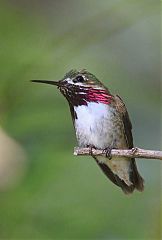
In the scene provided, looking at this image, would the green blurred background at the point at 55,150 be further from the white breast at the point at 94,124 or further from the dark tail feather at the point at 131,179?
the white breast at the point at 94,124

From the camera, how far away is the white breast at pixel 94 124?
2967 mm

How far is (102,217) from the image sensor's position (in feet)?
10.5

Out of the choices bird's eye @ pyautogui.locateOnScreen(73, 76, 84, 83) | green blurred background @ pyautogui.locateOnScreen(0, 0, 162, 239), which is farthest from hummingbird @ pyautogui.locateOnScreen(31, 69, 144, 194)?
green blurred background @ pyautogui.locateOnScreen(0, 0, 162, 239)

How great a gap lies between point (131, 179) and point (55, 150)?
357 millimetres

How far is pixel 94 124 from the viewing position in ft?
9.93

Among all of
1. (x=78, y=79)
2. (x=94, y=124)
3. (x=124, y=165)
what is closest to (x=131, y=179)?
(x=124, y=165)

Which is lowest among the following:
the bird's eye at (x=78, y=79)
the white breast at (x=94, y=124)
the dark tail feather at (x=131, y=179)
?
the dark tail feather at (x=131, y=179)

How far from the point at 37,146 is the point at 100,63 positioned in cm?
108

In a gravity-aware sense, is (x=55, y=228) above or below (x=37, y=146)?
below

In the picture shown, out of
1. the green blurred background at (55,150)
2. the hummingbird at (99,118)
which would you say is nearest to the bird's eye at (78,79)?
the hummingbird at (99,118)

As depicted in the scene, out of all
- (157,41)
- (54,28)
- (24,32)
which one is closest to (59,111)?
(24,32)

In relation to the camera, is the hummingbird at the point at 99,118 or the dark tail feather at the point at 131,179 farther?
the dark tail feather at the point at 131,179

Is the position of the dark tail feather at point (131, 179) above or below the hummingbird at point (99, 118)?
below

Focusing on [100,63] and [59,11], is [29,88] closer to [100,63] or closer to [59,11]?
[100,63]
